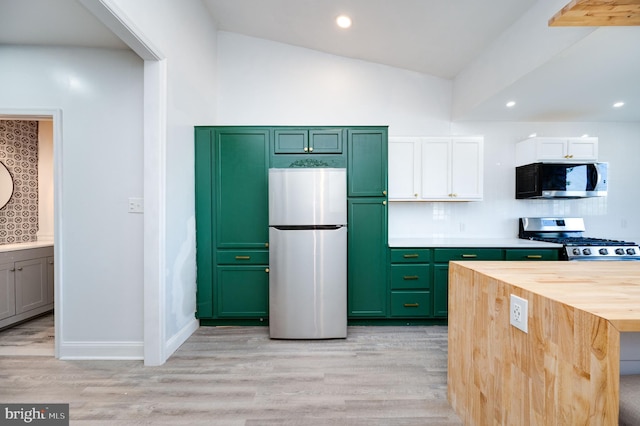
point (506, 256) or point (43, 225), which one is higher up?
point (43, 225)

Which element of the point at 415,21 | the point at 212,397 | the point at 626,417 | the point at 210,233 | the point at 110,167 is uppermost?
the point at 415,21

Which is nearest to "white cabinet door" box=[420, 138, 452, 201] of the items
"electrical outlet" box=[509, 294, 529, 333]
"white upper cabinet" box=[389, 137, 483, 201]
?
"white upper cabinet" box=[389, 137, 483, 201]

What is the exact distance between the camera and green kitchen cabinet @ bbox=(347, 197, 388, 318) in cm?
314

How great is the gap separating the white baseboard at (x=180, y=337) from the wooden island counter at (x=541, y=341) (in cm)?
212

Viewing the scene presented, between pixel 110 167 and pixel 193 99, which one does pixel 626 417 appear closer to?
pixel 110 167

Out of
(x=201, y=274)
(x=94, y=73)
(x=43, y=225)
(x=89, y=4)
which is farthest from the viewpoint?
(x=43, y=225)

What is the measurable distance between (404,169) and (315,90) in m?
1.46

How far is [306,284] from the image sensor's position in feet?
9.46

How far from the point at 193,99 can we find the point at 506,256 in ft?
11.7

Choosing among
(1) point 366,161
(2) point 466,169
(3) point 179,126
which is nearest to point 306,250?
(1) point 366,161

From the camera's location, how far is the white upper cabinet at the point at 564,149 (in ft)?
11.7

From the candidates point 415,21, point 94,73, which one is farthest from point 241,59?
point 415,21

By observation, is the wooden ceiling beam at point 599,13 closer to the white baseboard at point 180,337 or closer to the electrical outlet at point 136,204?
the electrical outlet at point 136,204

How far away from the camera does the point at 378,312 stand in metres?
3.18
